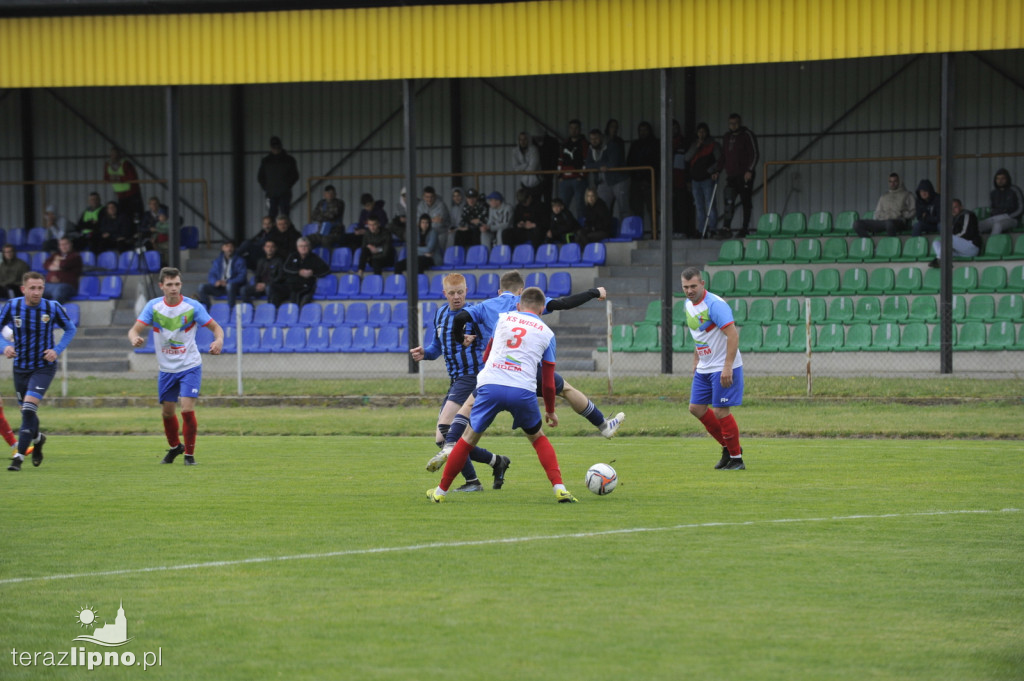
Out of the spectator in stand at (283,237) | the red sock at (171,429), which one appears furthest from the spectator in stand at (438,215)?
the red sock at (171,429)

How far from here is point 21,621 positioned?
250 inches

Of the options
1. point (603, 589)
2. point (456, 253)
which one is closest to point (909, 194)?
point (456, 253)

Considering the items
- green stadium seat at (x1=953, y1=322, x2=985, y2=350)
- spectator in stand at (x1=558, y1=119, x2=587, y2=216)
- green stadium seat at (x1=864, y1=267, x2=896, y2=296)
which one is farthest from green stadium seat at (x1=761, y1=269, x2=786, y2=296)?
spectator in stand at (x1=558, y1=119, x2=587, y2=216)

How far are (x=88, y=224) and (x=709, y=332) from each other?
73.6 ft

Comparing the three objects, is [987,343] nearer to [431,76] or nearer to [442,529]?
[431,76]

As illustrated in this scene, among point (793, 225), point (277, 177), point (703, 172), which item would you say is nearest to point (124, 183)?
point (277, 177)

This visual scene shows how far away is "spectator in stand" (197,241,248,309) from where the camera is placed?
27.8 m

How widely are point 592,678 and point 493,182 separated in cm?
2813

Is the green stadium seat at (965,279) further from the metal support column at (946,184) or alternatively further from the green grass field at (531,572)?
the green grass field at (531,572)

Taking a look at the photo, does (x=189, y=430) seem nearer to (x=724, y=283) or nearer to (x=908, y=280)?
(x=724, y=283)

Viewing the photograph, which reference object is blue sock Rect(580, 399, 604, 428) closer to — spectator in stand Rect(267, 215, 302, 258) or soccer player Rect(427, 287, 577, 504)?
soccer player Rect(427, 287, 577, 504)

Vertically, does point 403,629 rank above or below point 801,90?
below

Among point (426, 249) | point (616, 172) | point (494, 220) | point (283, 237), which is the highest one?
point (616, 172)

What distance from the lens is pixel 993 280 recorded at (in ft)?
80.1
